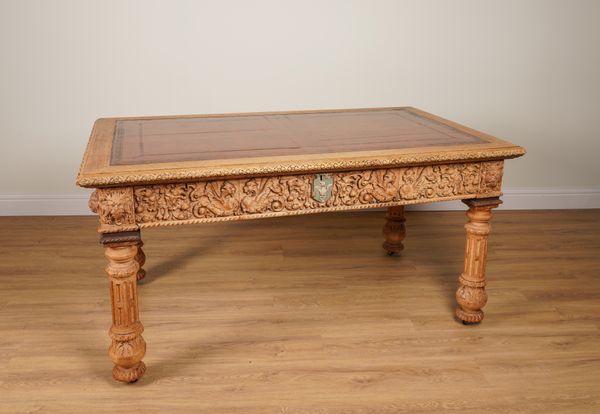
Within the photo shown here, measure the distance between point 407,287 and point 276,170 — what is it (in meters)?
1.17

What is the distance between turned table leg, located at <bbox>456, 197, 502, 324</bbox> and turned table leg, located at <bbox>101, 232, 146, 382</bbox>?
1.27 metres

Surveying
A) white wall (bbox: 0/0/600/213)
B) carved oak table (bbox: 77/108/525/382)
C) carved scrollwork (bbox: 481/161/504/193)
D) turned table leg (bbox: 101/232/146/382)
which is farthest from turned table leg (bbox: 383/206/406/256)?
turned table leg (bbox: 101/232/146/382)

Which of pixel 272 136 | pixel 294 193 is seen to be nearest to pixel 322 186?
pixel 294 193

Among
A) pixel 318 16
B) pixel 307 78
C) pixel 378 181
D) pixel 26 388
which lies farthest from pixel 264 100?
pixel 26 388

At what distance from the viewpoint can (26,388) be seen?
226 cm

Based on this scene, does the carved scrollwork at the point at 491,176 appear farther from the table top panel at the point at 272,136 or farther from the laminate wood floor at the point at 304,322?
the laminate wood floor at the point at 304,322

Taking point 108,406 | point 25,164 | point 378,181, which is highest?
point 378,181

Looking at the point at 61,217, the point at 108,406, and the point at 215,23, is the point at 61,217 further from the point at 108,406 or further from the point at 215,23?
the point at 108,406

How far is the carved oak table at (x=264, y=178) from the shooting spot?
2.13 metres

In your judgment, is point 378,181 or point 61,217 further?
point 61,217

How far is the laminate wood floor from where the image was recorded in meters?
2.25

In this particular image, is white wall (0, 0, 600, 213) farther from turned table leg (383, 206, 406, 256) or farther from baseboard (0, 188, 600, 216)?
turned table leg (383, 206, 406, 256)

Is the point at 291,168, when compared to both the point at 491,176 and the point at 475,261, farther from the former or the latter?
Answer: the point at 475,261

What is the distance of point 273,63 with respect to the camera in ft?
13.0
